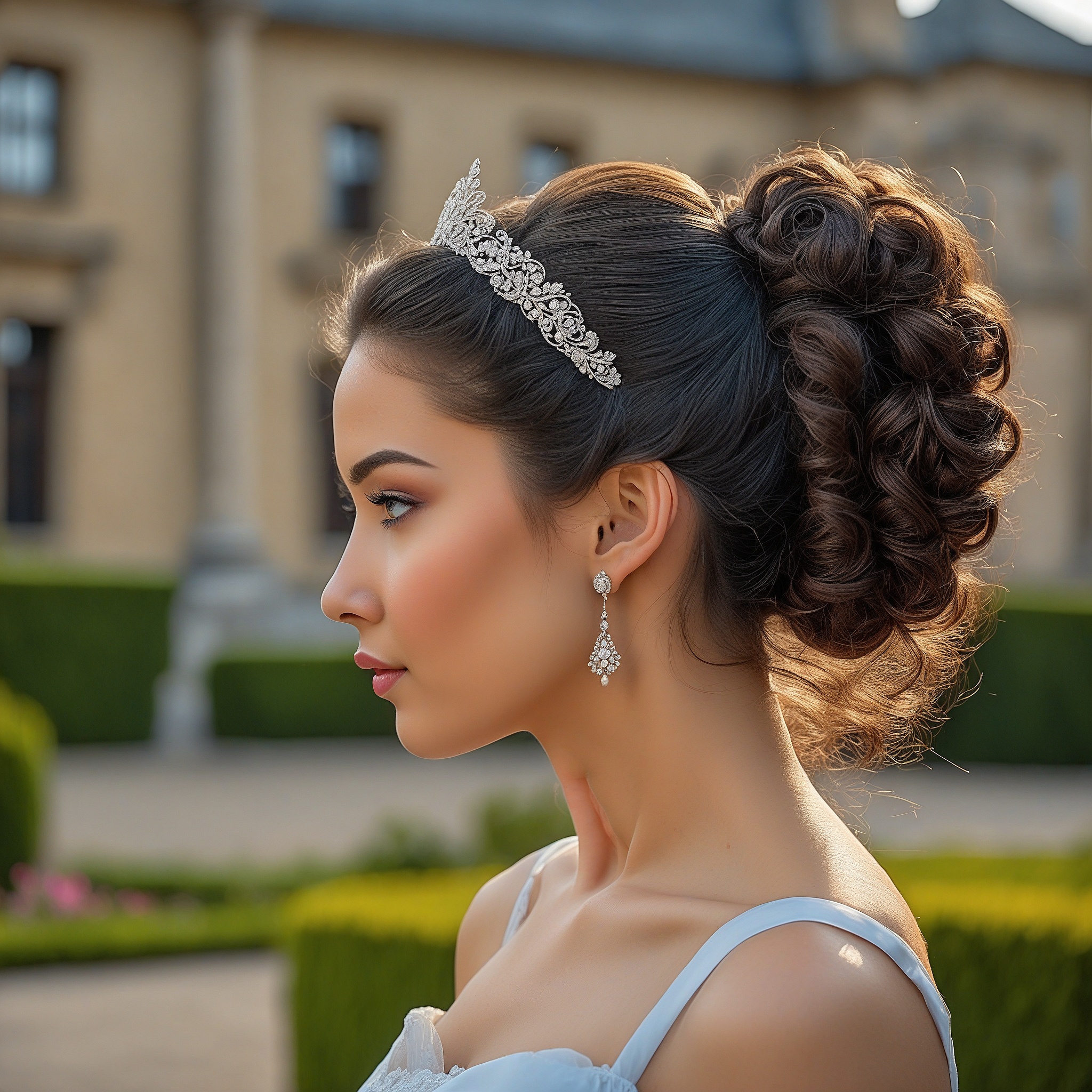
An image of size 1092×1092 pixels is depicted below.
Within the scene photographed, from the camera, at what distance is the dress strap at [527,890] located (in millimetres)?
1726

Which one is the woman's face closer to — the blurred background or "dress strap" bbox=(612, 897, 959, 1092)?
"dress strap" bbox=(612, 897, 959, 1092)

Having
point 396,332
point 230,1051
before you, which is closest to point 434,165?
point 230,1051

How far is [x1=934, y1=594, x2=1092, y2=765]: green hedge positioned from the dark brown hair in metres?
12.0

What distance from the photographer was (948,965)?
3248 mm

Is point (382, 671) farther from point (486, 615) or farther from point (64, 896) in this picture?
point (64, 896)

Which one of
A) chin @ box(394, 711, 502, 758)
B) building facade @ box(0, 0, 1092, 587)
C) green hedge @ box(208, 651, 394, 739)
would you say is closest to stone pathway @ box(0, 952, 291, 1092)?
chin @ box(394, 711, 502, 758)

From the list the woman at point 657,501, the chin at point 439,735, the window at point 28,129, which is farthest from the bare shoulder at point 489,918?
the window at point 28,129

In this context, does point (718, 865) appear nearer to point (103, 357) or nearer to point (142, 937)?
point (142, 937)

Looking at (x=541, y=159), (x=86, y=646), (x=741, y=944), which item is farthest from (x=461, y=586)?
(x=541, y=159)

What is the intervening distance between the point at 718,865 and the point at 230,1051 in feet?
13.5

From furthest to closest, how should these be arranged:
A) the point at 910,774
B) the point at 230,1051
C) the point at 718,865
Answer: the point at 910,774 → the point at 230,1051 → the point at 718,865

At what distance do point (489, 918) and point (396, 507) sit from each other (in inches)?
23.3

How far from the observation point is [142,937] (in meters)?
6.47

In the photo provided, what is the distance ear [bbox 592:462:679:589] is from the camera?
1.40 m
